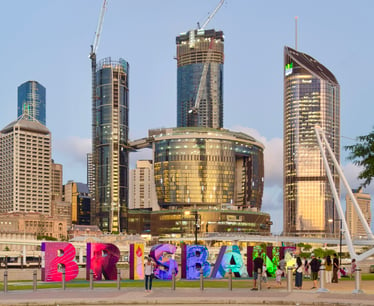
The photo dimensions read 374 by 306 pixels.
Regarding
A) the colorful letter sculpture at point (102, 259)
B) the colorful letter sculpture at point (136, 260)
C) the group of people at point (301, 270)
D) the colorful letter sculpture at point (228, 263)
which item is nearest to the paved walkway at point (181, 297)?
the group of people at point (301, 270)

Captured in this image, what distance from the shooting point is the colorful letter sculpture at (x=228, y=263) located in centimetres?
6100

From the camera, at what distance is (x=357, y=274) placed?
41469mm

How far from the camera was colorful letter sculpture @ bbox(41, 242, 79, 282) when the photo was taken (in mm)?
52406

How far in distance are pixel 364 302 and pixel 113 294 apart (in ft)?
46.8

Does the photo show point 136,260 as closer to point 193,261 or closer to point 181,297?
point 193,261

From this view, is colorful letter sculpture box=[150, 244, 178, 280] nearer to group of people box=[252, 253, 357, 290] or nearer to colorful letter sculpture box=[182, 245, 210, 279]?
colorful letter sculpture box=[182, 245, 210, 279]

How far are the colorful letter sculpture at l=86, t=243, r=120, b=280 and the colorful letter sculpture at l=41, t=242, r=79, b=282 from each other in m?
2.24

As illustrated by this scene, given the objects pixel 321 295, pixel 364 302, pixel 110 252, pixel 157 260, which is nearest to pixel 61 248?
pixel 110 252

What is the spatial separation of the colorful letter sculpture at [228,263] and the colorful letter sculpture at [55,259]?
45.1 feet

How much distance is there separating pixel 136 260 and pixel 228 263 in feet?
28.4

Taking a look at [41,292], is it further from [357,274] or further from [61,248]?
[357,274]

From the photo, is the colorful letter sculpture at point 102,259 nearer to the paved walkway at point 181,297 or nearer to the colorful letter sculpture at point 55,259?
the colorful letter sculpture at point 55,259

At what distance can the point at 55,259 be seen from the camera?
52.6 meters

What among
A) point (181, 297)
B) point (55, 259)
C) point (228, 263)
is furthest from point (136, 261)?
point (181, 297)
